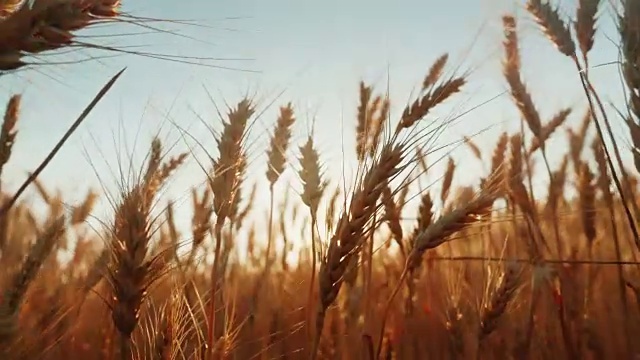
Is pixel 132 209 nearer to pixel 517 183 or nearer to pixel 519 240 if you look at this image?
pixel 517 183

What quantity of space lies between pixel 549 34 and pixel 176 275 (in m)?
1.40

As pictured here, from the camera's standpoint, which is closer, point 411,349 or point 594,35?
point 594,35

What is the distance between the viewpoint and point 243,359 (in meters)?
2.44

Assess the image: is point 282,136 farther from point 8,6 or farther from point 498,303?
point 8,6

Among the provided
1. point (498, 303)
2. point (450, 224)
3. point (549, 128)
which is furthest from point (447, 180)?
point (450, 224)

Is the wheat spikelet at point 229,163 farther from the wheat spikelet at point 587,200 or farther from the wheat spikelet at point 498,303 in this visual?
the wheat spikelet at point 587,200

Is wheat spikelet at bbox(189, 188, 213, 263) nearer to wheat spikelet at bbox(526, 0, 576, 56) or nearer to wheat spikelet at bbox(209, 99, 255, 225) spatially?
wheat spikelet at bbox(209, 99, 255, 225)

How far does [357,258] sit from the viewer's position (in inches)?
84.2

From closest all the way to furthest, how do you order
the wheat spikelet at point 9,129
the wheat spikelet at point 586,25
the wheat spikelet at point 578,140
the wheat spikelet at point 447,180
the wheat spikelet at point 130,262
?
the wheat spikelet at point 130,262
the wheat spikelet at point 9,129
the wheat spikelet at point 586,25
the wheat spikelet at point 578,140
the wheat spikelet at point 447,180

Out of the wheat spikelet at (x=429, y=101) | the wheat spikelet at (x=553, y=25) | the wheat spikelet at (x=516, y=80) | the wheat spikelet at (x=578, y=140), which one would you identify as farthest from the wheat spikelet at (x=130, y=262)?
the wheat spikelet at (x=578, y=140)

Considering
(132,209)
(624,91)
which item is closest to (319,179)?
(132,209)

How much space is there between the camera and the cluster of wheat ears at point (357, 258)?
1478 mm

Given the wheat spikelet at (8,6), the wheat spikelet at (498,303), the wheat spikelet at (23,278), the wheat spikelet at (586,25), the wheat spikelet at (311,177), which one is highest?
the wheat spikelet at (586,25)

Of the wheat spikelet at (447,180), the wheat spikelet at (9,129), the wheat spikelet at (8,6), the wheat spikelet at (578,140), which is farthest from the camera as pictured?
the wheat spikelet at (447,180)
